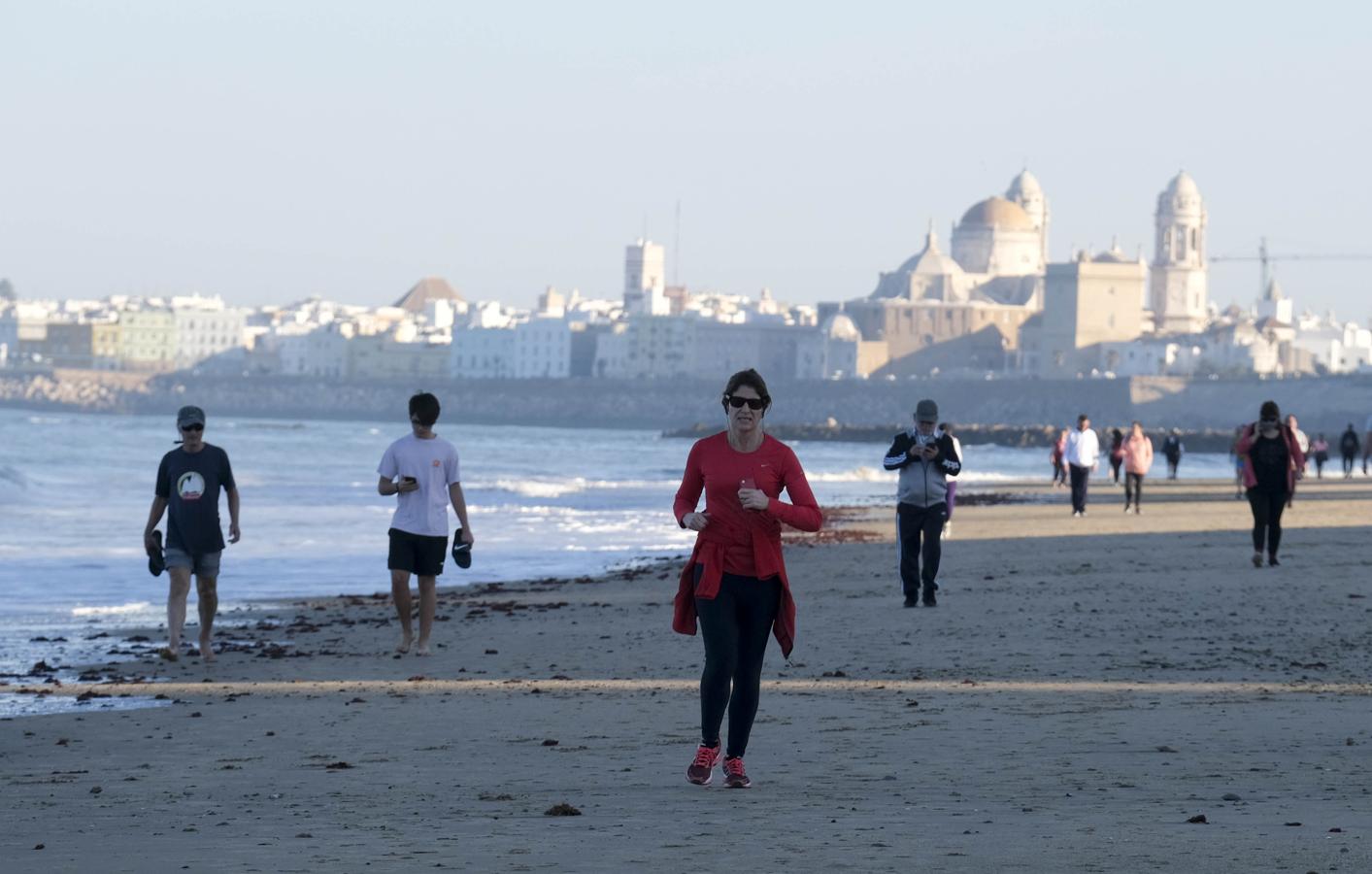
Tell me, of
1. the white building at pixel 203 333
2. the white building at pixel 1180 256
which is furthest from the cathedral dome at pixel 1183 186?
the white building at pixel 203 333

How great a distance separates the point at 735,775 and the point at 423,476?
4031mm

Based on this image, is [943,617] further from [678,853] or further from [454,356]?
[454,356]

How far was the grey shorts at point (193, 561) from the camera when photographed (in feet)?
32.9

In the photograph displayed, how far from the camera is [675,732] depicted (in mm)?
7496

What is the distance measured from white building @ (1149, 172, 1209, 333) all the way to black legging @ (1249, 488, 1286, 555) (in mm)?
134012

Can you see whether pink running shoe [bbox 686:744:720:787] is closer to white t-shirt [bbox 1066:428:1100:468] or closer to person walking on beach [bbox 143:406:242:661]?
person walking on beach [bbox 143:406:242:661]

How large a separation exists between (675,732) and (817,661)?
230 centimetres

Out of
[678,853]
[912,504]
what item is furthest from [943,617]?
[678,853]

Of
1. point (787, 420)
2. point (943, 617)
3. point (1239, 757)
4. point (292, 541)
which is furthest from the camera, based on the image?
point (787, 420)

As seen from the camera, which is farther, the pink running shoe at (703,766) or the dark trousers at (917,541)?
the dark trousers at (917,541)

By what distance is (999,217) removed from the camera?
148 meters

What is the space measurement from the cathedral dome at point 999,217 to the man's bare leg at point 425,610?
13901 centimetres

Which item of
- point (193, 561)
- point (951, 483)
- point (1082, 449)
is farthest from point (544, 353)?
point (193, 561)

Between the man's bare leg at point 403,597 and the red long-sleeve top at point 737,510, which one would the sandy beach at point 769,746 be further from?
the red long-sleeve top at point 737,510
